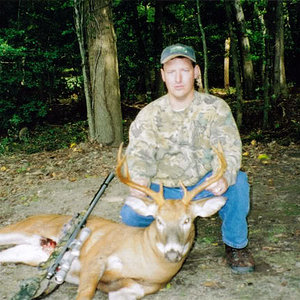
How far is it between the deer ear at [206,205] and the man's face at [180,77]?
3.50 ft

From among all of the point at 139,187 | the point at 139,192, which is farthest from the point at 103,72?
the point at 139,187

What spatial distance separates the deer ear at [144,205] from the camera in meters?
3.33

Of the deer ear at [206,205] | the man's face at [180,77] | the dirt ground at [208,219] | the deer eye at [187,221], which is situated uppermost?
the man's face at [180,77]

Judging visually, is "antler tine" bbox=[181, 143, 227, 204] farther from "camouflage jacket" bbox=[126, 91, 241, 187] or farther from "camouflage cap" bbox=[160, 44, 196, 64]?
"camouflage cap" bbox=[160, 44, 196, 64]

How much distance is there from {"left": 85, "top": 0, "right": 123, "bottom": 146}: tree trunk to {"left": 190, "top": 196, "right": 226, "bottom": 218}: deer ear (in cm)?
502

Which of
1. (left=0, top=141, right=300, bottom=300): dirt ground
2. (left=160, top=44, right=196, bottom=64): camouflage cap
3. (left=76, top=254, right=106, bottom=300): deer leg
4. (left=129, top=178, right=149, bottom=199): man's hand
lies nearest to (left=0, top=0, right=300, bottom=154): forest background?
(left=0, top=141, right=300, bottom=300): dirt ground

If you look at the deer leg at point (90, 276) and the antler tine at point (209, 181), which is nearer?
the deer leg at point (90, 276)

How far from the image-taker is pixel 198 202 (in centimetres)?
330

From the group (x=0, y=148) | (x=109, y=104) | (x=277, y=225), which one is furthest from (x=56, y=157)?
(x=277, y=225)

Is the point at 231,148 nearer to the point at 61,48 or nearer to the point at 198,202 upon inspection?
the point at 198,202

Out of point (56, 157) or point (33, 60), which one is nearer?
point (56, 157)

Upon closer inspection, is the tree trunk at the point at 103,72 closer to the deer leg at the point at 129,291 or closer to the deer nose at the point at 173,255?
the deer leg at the point at 129,291

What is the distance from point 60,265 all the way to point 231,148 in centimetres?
178

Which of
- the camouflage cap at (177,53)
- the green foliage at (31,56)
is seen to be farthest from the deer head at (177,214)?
the green foliage at (31,56)
